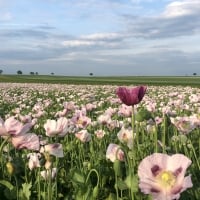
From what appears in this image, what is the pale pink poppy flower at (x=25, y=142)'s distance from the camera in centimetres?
281

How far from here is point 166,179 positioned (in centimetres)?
214

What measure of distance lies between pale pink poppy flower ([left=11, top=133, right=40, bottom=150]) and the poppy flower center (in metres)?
0.92

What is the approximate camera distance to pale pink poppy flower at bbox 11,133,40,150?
9.21 feet

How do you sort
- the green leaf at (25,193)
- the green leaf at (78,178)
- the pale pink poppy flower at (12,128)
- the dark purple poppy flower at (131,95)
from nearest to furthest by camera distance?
the pale pink poppy flower at (12,128) < the dark purple poppy flower at (131,95) < the green leaf at (78,178) < the green leaf at (25,193)

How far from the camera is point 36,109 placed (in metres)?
7.65

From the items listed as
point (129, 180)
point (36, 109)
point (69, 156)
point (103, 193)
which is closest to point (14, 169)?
point (129, 180)

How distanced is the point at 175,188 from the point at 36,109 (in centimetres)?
570

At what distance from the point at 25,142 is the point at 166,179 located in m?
1.02

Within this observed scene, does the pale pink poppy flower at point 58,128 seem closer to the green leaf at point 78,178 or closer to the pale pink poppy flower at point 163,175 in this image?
the green leaf at point 78,178

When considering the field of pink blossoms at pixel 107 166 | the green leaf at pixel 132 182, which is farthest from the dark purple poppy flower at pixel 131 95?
the green leaf at pixel 132 182

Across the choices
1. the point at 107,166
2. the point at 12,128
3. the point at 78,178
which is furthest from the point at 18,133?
the point at 107,166

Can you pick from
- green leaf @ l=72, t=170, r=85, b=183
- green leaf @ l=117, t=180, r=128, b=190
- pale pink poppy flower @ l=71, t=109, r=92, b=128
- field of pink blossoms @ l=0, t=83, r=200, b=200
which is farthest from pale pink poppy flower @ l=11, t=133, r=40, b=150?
pale pink poppy flower @ l=71, t=109, r=92, b=128

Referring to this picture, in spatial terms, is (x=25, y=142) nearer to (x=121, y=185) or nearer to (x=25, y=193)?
(x=121, y=185)

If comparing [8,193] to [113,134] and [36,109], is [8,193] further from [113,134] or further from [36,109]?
[36,109]
